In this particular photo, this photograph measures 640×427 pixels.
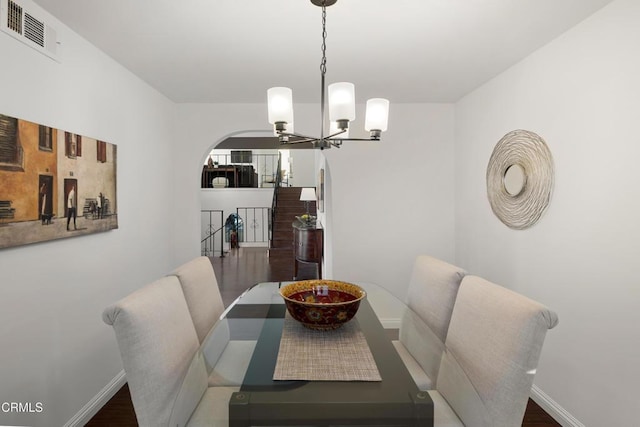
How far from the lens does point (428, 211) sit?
3547mm

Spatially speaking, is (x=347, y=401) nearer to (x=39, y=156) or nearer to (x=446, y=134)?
(x=39, y=156)

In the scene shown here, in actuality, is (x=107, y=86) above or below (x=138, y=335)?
above

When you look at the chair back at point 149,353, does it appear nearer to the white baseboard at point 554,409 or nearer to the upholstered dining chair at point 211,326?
the upholstered dining chair at point 211,326

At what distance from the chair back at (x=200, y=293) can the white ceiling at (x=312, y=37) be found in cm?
140

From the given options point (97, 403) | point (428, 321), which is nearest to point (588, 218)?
point (428, 321)

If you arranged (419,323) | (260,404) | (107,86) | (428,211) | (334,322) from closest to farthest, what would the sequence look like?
1. (260,404)
2. (334,322)
3. (419,323)
4. (107,86)
5. (428,211)

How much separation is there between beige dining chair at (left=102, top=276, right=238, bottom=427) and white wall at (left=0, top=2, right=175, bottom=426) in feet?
2.68

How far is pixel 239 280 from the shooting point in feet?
17.7

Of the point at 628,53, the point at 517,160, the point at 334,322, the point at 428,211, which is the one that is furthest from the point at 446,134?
the point at 334,322

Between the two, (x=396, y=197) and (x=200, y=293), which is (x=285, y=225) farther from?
(x=200, y=293)

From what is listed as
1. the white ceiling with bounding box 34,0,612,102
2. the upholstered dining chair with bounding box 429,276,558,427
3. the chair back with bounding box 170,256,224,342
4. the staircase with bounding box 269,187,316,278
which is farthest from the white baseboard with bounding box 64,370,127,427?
the staircase with bounding box 269,187,316,278

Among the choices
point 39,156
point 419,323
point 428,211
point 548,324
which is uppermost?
point 39,156

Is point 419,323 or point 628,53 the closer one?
point 628,53

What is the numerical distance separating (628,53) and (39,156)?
9.94 ft
